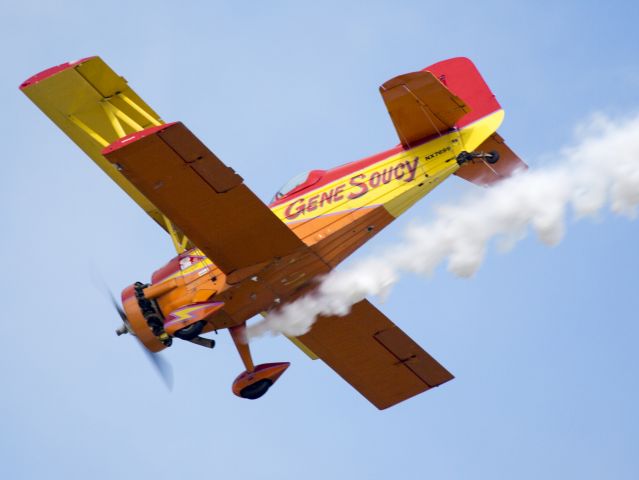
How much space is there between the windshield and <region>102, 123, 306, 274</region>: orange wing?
3.30ft

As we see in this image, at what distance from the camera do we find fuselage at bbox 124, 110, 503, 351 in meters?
16.6

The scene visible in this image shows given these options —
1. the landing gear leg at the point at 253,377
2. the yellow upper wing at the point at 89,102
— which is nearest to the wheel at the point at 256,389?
the landing gear leg at the point at 253,377

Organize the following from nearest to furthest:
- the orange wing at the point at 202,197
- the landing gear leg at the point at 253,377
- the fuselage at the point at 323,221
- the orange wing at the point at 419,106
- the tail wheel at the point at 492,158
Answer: the orange wing at the point at 202,197 < the orange wing at the point at 419,106 < the tail wheel at the point at 492,158 < the fuselage at the point at 323,221 < the landing gear leg at the point at 253,377

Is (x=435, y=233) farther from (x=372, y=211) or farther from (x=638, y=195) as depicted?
(x=638, y=195)

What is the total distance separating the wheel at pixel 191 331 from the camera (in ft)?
56.6

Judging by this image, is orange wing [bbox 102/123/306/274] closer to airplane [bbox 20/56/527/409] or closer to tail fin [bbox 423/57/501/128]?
airplane [bbox 20/56/527/409]

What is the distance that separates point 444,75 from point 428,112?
1.14 metres

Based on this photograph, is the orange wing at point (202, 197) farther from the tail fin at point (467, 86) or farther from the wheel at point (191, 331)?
the tail fin at point (467, 86)

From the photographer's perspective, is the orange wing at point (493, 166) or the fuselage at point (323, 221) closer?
the fuselage at point (323, 221)

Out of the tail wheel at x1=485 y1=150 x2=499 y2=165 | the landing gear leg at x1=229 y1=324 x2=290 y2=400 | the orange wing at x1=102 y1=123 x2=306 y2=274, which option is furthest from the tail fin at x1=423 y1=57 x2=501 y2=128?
the landing gear leg at x1=229 y1=324 x2=290 y2=400

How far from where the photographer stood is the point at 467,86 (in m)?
17.1

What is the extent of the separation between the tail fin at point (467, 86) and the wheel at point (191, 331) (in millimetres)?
4241

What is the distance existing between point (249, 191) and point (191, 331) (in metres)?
2.36

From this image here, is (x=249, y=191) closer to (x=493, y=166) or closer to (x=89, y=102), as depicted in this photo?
(x=493, y=166)
